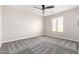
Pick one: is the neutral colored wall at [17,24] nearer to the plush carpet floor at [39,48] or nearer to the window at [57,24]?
the plush carpet floor at [39,48]

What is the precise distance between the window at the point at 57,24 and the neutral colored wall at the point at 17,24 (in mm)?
1943

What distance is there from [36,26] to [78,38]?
4042mm

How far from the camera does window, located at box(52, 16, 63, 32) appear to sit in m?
5.07

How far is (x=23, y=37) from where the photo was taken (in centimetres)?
476

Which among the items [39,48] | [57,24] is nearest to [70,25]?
[57,24]

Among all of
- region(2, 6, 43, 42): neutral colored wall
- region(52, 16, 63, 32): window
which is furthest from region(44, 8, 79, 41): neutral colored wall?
region(2, 6, 43, 42): neutral colored wall

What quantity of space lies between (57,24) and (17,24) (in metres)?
3.92

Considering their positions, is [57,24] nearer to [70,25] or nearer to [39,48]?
[70,25]

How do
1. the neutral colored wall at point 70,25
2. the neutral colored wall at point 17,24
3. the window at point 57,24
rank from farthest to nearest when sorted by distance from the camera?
the window at point 57,24 → the neutral colored wall at point 70,25 → the neutral colored wall at point 17,24

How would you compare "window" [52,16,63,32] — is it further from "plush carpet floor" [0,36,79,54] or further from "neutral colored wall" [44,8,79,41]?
"plush carpet floor" [0,36,79,54]

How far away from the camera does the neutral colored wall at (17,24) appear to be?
370cm

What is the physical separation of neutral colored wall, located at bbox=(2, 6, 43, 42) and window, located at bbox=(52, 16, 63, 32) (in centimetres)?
194

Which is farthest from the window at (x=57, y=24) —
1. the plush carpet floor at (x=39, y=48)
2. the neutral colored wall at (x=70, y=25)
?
the plush carpet floor at (x=39, y=48)

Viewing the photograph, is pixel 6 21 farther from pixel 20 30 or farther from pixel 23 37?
pixel 23 37
